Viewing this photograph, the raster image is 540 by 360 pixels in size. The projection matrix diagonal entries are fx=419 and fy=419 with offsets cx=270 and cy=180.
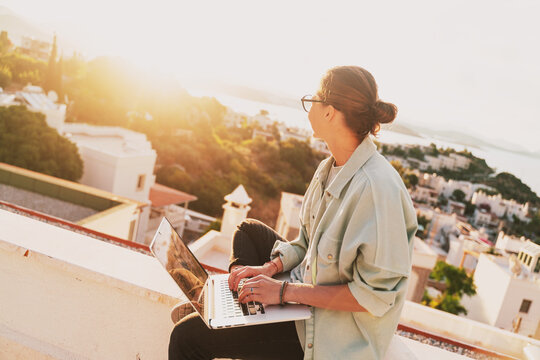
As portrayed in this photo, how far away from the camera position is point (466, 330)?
2908 mm

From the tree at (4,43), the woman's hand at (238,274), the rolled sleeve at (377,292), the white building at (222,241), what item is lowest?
the white building at (222,241)

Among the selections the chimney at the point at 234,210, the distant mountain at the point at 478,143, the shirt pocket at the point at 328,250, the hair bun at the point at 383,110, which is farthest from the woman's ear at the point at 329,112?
the distant mountain at the point at 478,143

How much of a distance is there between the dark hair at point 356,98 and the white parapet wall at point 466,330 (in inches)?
65.9

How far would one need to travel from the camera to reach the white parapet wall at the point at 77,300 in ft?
5.13

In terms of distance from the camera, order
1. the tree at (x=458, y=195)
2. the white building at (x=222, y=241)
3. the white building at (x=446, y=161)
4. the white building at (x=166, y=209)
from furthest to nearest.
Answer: the tree at (x=458, y=195), the white building at (x=446, y=161), the white building at (x=166, y=209), the white building at (x=222, y=241)

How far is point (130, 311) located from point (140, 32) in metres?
26.2

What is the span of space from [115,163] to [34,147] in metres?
2.69

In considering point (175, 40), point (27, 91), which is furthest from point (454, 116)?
point (27, 91)

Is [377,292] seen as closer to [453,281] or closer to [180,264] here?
[180,264]

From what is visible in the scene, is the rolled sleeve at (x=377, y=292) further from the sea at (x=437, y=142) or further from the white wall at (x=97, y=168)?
the white wall at (x=97, y=168)

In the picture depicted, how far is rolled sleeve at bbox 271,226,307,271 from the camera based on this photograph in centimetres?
145

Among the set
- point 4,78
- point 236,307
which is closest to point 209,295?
point 236,307

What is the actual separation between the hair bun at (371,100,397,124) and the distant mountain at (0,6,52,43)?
26132mm

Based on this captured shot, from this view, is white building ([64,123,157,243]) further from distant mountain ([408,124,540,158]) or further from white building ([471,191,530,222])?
white building ([471,191,530,222])
